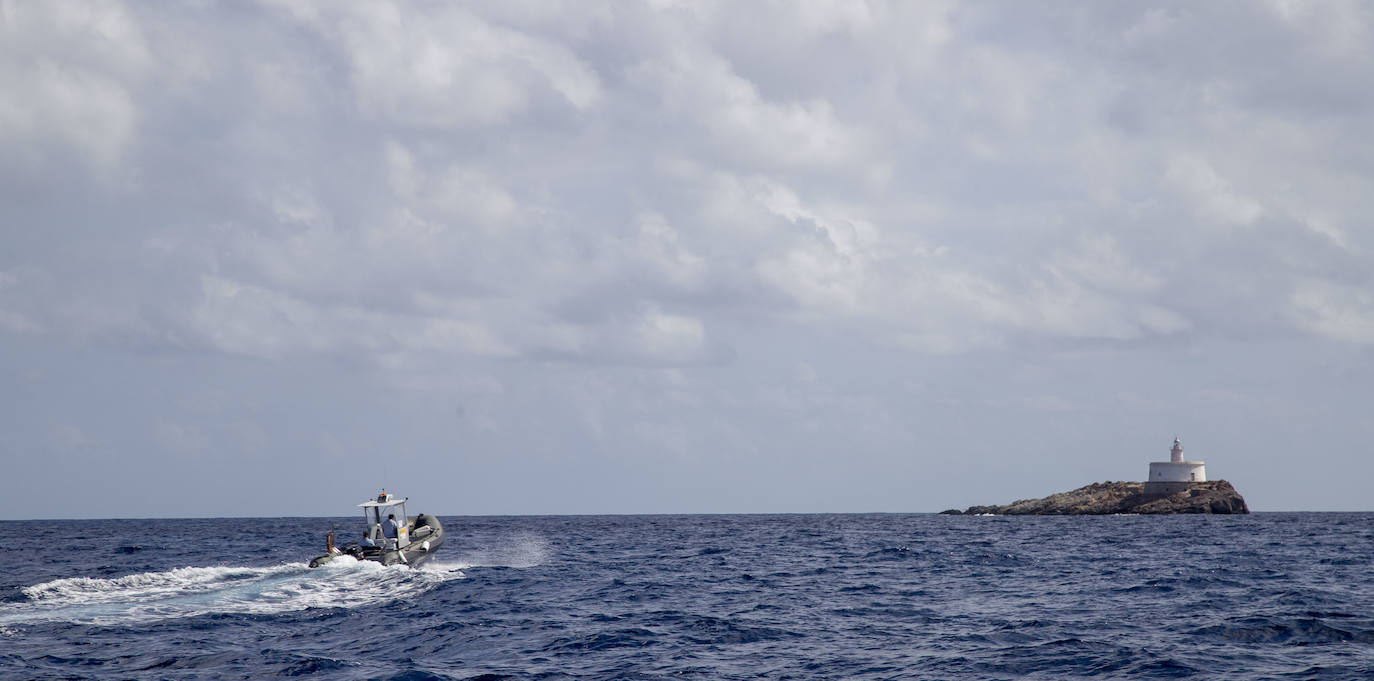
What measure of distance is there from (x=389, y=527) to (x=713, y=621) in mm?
24106

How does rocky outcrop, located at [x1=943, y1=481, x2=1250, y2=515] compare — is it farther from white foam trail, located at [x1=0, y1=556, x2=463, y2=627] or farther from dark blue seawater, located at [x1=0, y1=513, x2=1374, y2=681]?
white foam trail, located at [x1=0, y1=556, x2=463, y2=627]

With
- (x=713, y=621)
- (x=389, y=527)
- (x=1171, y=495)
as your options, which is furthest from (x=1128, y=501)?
(x=713, y=621)

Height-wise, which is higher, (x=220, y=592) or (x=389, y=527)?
(x=389, y=527)

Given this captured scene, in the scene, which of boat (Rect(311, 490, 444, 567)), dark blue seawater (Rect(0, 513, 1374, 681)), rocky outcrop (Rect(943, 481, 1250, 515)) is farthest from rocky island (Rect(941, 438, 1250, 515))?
boat (Rect(311, 490, 444, 567))

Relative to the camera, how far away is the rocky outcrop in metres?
132

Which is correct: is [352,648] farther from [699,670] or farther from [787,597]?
[787,597]

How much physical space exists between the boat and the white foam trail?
2.38 feet

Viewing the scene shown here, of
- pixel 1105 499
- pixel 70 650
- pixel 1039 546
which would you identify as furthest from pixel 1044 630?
pixel 1105 499

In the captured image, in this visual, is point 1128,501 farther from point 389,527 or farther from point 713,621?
point 713,621

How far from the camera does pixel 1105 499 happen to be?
492 feet

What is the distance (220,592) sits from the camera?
35.8 meters

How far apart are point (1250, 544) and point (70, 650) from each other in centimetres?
6407

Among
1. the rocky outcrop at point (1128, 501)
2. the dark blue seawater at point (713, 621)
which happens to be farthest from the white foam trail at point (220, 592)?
the rocky outcrop at point (1128, 501)

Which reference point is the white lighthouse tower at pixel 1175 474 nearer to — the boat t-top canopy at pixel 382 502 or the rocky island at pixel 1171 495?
the rocky island at pixel 1171 495
